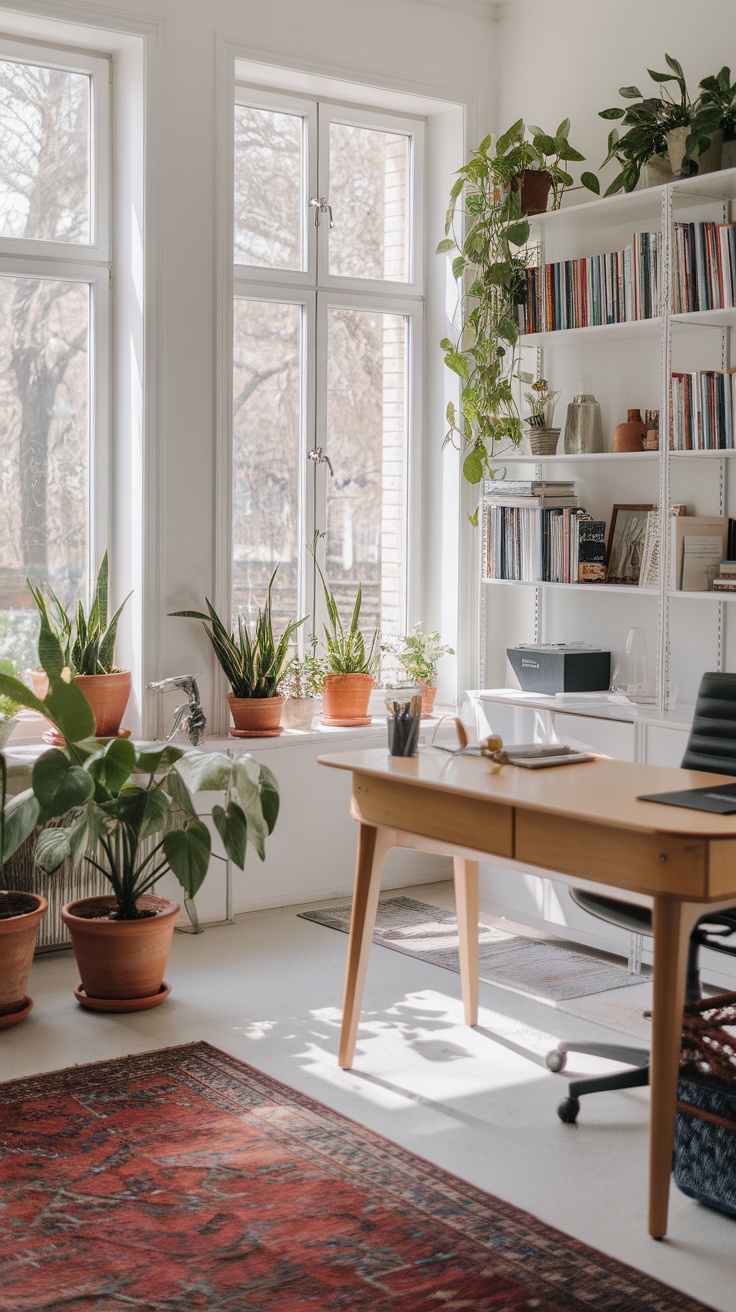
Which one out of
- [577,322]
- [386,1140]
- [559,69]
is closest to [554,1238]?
[386,1140]

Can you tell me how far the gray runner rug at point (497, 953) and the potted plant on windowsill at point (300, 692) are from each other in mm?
720

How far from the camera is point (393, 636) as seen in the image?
573 centimetres

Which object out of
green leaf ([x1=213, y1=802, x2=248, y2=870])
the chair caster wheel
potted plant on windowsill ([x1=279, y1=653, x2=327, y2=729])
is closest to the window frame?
potted plant on windowsill ([x1=279, y1=653, x2=327, y2=729])

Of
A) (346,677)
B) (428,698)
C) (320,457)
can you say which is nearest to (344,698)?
(346,677)

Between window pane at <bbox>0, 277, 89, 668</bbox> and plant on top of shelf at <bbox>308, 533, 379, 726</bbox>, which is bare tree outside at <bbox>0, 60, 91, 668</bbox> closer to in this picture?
window pane at <bbox>0, 277, 89, 668</bbox>

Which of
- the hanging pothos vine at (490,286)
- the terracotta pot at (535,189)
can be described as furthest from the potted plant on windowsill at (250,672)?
the terracotta pot at (535,189)

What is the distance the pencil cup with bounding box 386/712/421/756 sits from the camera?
3.46 meters

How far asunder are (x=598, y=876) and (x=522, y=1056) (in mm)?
1016

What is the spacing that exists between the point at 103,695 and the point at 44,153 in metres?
1.90

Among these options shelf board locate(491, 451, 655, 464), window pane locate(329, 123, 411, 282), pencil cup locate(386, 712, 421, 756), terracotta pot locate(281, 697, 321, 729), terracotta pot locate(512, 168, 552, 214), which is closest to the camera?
pencil cup locate(386, 712, 421, 756)

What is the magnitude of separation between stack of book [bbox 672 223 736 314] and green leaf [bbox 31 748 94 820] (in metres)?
2.38

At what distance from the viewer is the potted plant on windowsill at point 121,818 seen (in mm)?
3725

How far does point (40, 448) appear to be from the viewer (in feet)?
16.0

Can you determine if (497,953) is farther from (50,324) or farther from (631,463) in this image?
(50,324)
